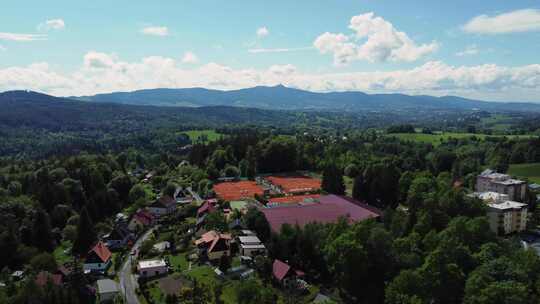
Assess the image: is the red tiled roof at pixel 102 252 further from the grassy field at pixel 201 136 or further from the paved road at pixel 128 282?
the grassy field at pixel 201 136

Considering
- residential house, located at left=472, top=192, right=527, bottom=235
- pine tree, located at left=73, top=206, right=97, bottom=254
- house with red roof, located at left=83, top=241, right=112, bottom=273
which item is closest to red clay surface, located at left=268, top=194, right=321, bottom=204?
residential house, located at left=472, top=192, right=527, bottom=235

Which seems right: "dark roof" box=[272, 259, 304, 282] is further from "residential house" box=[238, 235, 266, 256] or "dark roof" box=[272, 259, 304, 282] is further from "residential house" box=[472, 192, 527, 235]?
"residential house" box=[472, 192, 527, 235]

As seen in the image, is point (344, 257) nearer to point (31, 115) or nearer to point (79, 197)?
point (79, 197)

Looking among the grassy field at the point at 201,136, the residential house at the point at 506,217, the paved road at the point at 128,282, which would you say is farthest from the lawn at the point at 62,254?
the grassy field at the point at 201,136

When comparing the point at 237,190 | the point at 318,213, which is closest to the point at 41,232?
the point at 318,213

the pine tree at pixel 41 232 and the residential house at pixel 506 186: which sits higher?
the residential house at pixel 506 186

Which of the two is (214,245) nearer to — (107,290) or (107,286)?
(107,286)

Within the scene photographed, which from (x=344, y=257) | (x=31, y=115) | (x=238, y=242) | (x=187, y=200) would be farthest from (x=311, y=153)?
(x=31, y=115)
